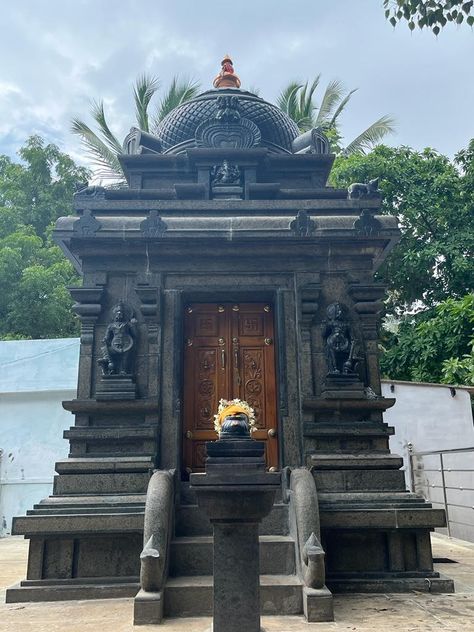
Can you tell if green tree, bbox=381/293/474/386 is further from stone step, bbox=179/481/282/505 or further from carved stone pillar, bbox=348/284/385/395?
stone step, bbox=179/481/282/505

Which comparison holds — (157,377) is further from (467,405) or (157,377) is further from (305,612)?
(467,405)

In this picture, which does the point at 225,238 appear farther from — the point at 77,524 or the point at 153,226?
the point at 77,524

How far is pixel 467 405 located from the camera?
12844mm

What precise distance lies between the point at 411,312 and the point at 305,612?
12.7 m

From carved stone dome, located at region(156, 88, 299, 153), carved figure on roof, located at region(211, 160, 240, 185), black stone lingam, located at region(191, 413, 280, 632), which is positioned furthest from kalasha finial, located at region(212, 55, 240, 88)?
black stone lingam, located at region(191, 413, 280, 632)

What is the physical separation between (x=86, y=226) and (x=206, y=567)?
A: 4.15m

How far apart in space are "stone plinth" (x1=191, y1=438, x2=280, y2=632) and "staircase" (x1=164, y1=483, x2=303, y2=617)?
1.18m

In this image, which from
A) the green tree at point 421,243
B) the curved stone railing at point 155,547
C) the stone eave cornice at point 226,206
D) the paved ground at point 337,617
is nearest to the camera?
the paved ground at point 337,617

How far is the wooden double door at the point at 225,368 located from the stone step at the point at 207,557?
43.5 inches

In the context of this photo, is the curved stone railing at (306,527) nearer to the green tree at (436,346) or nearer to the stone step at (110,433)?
the stone step at (110,433)

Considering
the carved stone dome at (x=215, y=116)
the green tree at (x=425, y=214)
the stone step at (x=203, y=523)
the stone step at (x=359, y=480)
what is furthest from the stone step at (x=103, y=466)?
the green tree at (x=425, y=214)

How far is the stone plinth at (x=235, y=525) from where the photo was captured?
3.86 metres

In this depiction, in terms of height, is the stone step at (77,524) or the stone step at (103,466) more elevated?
the stone step at (103,466)

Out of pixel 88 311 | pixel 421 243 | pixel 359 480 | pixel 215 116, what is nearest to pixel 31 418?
pixel 88 311
